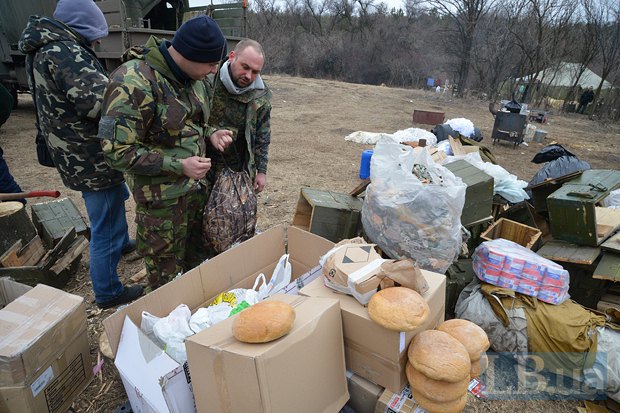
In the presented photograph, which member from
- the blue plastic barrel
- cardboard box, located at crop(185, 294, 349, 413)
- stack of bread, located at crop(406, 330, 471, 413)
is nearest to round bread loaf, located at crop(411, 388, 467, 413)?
stack of bread, located at crop(406, 330, 471, 413)

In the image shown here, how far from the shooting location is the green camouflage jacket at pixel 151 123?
63.4 inches

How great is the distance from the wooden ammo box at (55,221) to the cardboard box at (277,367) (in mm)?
2244

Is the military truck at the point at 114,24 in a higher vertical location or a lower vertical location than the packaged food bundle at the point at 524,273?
higher

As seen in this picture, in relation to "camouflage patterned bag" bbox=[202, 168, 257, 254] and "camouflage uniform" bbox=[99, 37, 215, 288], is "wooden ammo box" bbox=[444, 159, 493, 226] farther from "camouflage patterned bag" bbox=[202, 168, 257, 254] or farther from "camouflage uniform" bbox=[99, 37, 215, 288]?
"camouflage uniform" bbox=[99, 37, 215, 288]

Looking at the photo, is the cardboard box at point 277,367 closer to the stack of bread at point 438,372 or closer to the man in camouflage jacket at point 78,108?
the stack of bread at point 438,372

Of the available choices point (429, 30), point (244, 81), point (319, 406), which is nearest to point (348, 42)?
point (429, 30)

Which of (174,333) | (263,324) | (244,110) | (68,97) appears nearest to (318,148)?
(244,110)

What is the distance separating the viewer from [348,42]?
22484 mm

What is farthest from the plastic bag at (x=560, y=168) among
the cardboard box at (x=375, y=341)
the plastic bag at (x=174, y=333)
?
the plastic bag at (x=174, y=333)

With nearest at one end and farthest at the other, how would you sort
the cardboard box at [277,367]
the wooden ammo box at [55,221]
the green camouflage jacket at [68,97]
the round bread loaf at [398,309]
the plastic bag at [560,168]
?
1. the cardboard box at [277,367]
2. the round bread loaf at [398,309]
3. the green camouflage jacket at [68,97]
4. the wooden ammo box at [55,221]
5. the plastic bag at [560,168]

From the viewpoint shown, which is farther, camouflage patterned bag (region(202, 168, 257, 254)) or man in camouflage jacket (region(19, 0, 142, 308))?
camouflage patterned bag (region(202, 168, 257, 254))

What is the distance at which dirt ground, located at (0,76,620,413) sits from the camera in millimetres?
2002

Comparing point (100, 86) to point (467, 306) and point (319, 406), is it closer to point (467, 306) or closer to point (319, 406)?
point (319, 406)

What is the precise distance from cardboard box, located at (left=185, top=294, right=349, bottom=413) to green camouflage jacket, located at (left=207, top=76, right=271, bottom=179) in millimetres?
1294
